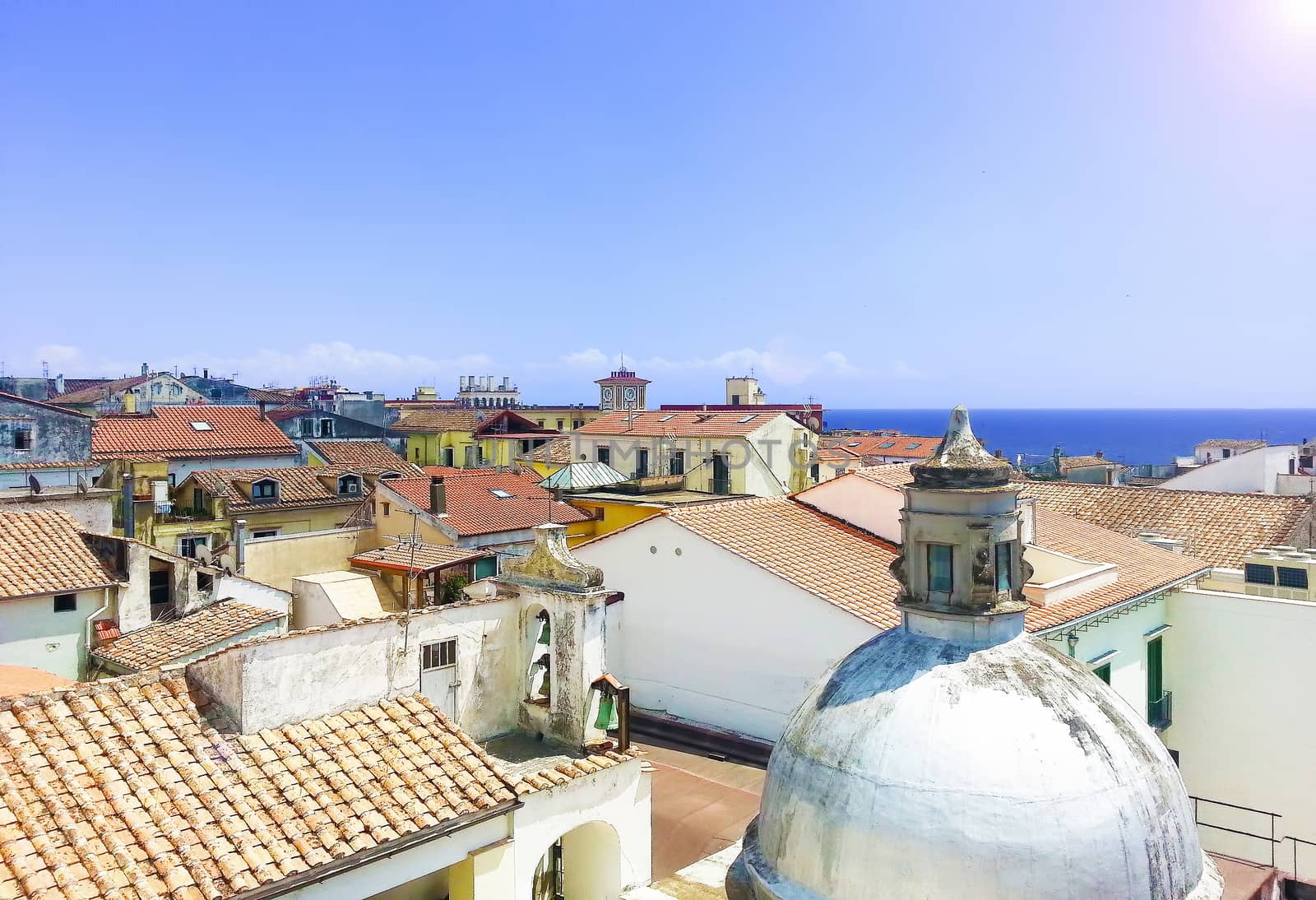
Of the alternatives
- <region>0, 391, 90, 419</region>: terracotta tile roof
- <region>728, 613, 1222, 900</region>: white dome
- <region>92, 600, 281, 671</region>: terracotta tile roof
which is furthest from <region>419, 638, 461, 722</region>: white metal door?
<region>0, 391, 90, 419</region>: terracotta tile roof

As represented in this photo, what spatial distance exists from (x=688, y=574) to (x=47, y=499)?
56.7ft

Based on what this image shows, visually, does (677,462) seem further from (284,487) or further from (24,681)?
(24,681)

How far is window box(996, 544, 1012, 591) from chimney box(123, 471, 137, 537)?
28.5m

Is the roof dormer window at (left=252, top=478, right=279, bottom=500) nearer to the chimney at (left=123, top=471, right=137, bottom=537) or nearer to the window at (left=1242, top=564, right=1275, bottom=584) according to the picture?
the chimney at (left=123, top=471, right=137, bottom=537)

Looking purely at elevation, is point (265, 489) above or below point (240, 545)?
→ above

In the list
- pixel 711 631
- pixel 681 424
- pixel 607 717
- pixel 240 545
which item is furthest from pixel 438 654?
pixel 681 424

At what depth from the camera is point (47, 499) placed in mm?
22891

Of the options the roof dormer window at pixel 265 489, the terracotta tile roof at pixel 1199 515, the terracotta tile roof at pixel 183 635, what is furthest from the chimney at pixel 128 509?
the terracotta tile roof at pixel 1199 515

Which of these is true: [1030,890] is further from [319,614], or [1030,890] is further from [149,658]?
[149,658]

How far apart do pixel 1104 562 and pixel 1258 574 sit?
4.33m

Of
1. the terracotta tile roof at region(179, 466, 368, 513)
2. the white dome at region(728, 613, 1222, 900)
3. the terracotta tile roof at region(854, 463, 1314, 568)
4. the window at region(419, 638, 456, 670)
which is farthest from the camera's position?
the terracotta tile roof at region(179, 466, 368, 513)

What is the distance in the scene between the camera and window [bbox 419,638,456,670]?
11.7 meters

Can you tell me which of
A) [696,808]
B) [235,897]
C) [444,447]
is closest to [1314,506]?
[696,808]

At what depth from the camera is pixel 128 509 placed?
93.0ft
